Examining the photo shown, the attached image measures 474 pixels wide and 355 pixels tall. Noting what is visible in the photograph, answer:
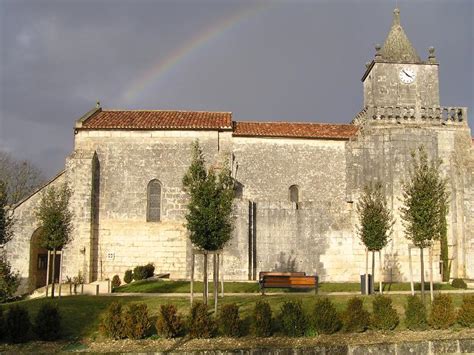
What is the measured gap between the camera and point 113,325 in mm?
16594

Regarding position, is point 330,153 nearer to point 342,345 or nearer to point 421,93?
point 421,93

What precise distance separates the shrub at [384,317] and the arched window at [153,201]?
57.3 feet

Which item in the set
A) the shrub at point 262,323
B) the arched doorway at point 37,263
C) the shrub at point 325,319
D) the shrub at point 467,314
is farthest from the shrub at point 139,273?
the shrub at point 467,314

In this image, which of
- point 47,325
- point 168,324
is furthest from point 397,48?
point 47,325

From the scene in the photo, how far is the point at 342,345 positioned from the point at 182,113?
22672 mm

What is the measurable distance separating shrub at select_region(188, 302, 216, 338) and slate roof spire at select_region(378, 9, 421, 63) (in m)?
26.0

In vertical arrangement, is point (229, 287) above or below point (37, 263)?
below

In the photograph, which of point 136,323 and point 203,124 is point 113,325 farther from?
point 203,124

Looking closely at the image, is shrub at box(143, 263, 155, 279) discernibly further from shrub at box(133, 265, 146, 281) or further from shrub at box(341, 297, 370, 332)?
shrub at box(341, 297, 370, 332)

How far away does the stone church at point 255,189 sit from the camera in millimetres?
31312

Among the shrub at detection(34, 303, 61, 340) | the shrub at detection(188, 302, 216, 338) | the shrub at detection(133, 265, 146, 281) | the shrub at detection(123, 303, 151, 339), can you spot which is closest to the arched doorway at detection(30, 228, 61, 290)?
the shrub at detection(133, 265, 146, 281)

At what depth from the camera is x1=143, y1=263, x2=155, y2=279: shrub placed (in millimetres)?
30259

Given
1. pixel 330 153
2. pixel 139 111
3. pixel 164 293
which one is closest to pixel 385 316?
pixel 164 293

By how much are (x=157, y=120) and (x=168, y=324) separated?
19.2 meters
